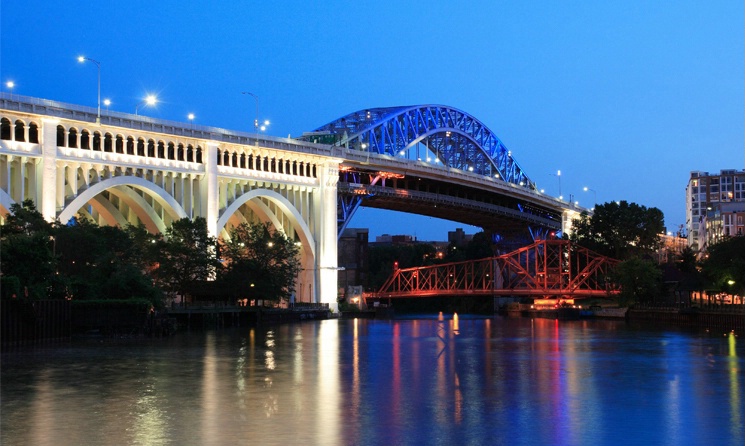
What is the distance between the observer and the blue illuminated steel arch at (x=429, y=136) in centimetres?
13188

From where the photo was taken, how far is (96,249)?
233 feet

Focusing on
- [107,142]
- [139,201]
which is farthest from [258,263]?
[107,142]

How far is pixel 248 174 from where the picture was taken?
98.2 meters

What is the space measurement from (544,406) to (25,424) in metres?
13.4

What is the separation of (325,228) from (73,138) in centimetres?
3538

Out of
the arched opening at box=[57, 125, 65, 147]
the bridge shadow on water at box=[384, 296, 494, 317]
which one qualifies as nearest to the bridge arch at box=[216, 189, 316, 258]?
the arched opening at box=[57, 125, 65, 147]

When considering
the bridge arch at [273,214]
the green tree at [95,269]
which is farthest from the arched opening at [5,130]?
the bridge arch at [273,214]

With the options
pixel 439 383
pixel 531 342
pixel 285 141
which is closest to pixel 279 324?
pixel 285 141

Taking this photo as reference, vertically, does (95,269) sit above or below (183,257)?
below

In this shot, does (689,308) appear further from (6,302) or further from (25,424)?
(25,424)

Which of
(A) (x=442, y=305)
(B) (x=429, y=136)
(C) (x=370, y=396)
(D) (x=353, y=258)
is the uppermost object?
(B) (x=429, y=136)

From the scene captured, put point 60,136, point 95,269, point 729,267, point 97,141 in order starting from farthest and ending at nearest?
point 729,267
point 97,141
point 60,136
point 95,269

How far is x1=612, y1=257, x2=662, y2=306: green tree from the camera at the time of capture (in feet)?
361

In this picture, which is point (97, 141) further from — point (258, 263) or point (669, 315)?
point (669, 315)
